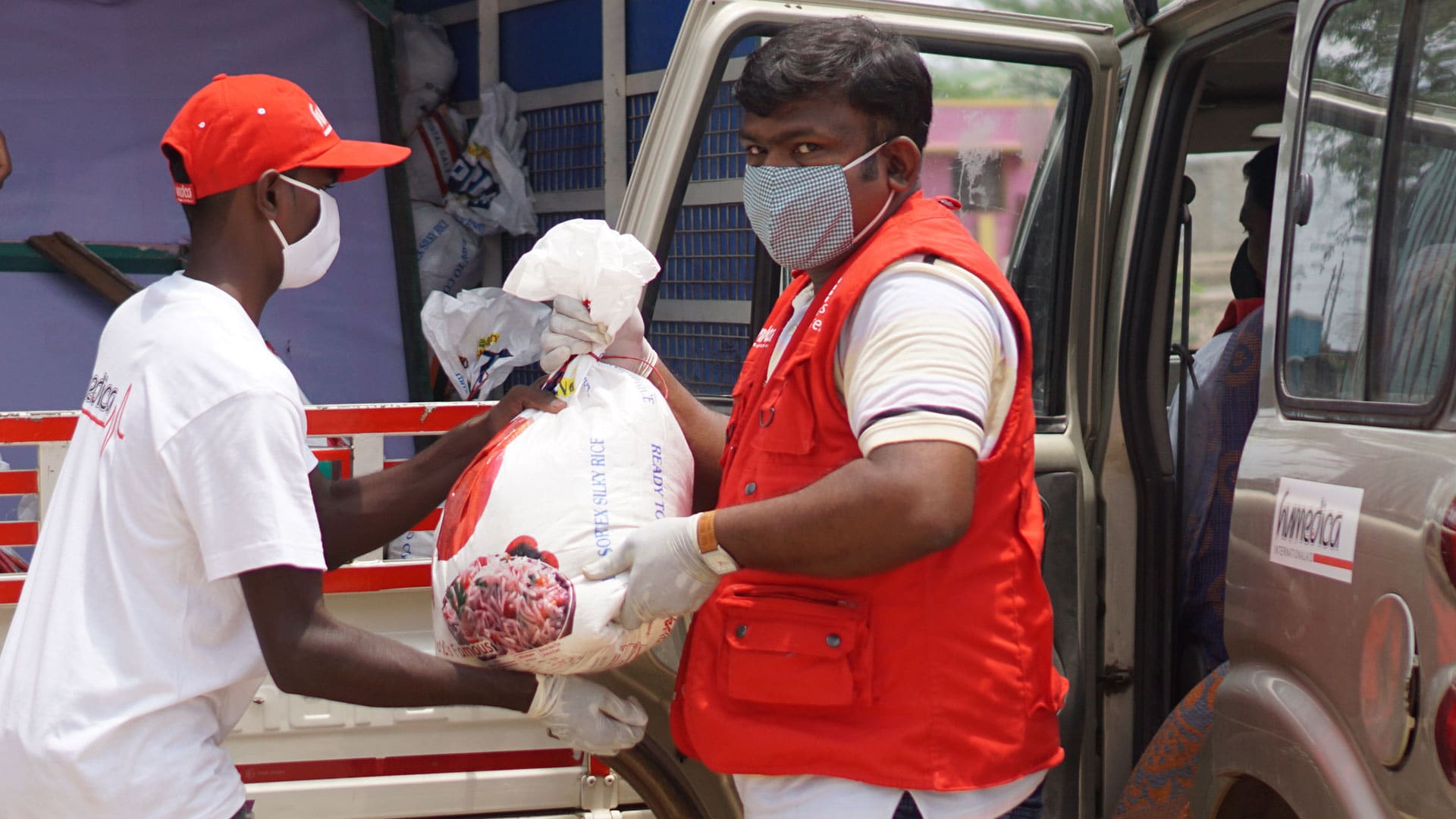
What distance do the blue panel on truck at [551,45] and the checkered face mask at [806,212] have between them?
455 centimetres

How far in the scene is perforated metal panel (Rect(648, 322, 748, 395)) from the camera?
2.87 m

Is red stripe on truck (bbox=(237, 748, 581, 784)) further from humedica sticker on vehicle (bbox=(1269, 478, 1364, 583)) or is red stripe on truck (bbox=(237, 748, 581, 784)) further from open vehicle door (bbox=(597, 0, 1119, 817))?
humedica sticker on vehicle (bbox=(1269, 478, 1364, 583))

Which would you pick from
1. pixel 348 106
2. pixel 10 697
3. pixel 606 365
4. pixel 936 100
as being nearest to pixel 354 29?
pixel 348 106

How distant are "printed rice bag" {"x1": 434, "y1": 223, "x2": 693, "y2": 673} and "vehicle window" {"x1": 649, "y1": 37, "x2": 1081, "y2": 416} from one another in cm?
47

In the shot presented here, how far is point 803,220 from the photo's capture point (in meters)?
1.98

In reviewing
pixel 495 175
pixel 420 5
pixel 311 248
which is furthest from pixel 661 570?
pixel 420 5

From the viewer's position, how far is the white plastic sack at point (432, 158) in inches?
275

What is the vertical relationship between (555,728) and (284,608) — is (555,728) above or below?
below

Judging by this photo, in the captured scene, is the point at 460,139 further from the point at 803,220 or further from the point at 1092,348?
the point at 803,220

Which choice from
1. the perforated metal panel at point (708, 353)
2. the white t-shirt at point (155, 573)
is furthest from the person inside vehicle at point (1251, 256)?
the white t-shirt at point (155, 573)

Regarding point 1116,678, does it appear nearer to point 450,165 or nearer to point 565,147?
point 565,147

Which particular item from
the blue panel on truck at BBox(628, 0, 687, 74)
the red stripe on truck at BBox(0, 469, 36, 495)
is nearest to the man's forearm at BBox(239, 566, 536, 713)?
the red stripe on truck at BBox(0, 469, 36, 495)

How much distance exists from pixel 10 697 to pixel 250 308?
1.94 feet

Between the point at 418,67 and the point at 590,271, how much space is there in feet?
17.3
